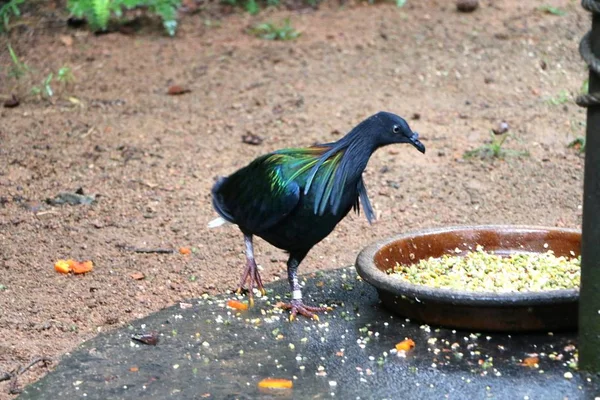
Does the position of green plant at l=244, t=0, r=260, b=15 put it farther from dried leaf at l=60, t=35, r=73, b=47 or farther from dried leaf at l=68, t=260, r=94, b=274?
dried leaf at l=68, t=260, r=94, b=274

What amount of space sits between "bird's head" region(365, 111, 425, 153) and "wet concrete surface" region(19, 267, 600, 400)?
2.89 ft

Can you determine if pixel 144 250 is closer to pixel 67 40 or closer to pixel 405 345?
pixel 405 345

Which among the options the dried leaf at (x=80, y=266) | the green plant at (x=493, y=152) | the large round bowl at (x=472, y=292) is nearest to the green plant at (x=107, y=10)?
the green plant at (x=493, y=152)

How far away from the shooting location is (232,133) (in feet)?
24.5

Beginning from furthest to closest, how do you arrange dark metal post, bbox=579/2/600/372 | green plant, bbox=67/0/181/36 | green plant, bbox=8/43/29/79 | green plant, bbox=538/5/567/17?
green plant, bbox=538/5/567/17 → green plant, bbox=67/0/181/36 → green plant, bbox=8/43/29/79 → dark metal post, bbox=579/2/600/372

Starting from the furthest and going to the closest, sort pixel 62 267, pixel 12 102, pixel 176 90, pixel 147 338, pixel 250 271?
pixel 176 90 < pixel 12 102 < pixel 62 267 < pixel 250 271 < pixel 147 338

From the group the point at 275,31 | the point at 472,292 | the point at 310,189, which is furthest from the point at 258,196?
the point at 275,31

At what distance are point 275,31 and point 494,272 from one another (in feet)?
17.4

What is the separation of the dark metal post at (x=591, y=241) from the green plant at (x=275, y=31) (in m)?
5.89

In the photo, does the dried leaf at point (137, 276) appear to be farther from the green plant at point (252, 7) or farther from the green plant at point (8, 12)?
the green plant at point (252, 7)

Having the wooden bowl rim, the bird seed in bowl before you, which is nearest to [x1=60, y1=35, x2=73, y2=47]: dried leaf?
the bird seed in bowl

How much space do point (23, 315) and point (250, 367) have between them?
144cm

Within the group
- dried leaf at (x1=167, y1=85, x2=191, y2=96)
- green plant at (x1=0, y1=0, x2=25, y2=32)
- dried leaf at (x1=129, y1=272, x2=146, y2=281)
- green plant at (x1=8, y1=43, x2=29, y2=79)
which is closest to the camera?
dried leaf at (x1=129, y1=272, x2=146, y2=281)

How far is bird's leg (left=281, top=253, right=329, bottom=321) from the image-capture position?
4.59m
